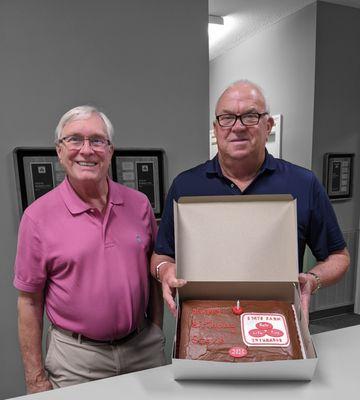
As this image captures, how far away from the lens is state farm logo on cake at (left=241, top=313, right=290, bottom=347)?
0.67m

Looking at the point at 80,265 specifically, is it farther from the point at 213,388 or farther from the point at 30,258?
the point at 213,388

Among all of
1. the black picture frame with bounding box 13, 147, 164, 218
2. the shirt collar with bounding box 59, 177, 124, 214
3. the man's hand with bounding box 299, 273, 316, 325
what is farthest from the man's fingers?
the black picture frame with bounding box 13, 147, 164, 218

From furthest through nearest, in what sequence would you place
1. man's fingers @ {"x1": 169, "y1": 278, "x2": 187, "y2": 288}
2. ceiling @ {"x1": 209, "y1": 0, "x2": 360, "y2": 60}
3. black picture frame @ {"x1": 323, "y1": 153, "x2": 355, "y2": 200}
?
black picture frame @ {"x1": 323, "y1": 153, "x2": 355, "y2": 200} < ceiling @ {"x1": 209, "y1": 0, "x2": 360, "y2": 60} < man's fingers @ {"x1": 169, "y1": 278, "x2": 187, "y2": 288}

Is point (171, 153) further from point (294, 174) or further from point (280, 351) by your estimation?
point (280, 351)

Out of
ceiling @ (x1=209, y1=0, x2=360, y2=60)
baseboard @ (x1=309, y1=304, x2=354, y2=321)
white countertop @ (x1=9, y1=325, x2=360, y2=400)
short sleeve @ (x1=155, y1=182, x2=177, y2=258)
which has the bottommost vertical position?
baseboard @ (x1=309, y1=304, x2=354, y2=321)

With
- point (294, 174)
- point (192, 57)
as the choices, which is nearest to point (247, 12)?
point (192, 57)

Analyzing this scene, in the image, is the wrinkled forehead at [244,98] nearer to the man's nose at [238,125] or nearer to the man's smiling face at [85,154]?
the man's nose at [238,125]

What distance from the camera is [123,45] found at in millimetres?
1847

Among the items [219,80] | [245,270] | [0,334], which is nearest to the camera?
[245,270]

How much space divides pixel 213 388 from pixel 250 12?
314 centimetres

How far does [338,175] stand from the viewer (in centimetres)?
307

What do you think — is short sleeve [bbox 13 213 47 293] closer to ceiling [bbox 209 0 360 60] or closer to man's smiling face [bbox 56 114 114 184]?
man's smiling face [bbox 56 114 114 184]

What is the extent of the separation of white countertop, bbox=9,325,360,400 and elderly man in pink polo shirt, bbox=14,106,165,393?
1.48ft

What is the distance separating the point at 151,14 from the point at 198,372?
183 cm
